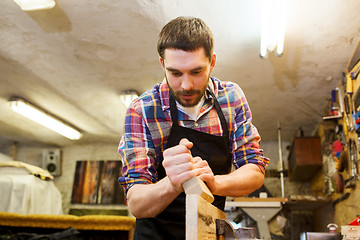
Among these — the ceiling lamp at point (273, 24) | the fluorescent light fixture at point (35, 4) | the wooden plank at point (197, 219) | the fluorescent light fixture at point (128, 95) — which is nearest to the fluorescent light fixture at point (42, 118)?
the fluorescent light fixture at point (128, 95)

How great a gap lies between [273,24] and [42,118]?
15.8ft

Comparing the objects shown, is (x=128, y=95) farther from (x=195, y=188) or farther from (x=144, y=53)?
(x=195, y=188)

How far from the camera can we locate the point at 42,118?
6562 millimetres

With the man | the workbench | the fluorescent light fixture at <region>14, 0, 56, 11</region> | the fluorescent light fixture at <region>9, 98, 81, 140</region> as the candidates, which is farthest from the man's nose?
the fluorescent light fixture at <region>9, 98, 81, 140</region>

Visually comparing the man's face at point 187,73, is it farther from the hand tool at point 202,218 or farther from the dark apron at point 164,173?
the hand tool at point 202,218

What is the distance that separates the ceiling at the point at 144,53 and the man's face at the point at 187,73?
77.8 inches

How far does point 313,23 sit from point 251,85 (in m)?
1.69

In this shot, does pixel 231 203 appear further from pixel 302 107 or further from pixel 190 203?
pixel 190 203

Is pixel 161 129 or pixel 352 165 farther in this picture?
pixel 352 165

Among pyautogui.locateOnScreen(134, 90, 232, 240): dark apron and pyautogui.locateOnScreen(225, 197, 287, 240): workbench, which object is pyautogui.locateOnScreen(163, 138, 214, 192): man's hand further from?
pyautogui.locateOnScreen(225, 197, 287, 240): workbench

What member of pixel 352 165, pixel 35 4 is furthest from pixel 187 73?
pixel 352 165

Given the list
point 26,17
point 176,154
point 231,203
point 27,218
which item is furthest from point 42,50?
point 176,154

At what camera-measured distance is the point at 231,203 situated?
5.09 metres

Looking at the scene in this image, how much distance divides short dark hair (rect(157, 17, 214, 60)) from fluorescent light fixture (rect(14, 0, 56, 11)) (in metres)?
2.23
